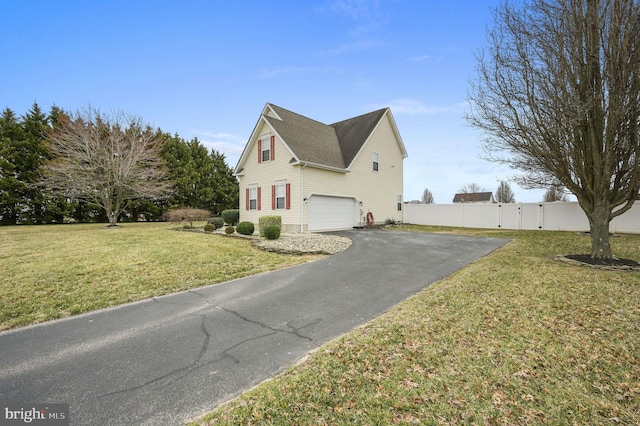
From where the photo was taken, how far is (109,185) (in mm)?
19594

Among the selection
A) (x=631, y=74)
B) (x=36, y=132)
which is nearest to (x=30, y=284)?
(x=631, y=74)

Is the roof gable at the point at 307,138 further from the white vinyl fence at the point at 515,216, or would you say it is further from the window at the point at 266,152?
the white vinyl fence at the point at 515,216

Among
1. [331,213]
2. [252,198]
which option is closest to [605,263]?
[331,213]

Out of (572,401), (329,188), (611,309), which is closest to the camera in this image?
(572,401)

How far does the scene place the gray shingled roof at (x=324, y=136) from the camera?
1722 centimetres

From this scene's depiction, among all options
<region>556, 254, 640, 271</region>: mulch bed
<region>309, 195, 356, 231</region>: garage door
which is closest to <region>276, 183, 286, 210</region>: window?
<region>309, 195, 356, 231</region>: garage door

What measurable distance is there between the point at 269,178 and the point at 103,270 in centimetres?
1162

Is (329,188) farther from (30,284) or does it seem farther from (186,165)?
(186,165)

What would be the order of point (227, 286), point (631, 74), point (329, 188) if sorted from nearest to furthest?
point (227, 286)
point (631, 74)
point (329, 188)

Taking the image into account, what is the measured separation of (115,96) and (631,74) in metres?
28.0

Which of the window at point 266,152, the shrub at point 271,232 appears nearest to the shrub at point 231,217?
the window at point 266,152

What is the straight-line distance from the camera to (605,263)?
7973mm

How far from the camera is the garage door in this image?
16.9 m

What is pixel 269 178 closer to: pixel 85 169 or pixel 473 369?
pixel 85 169
